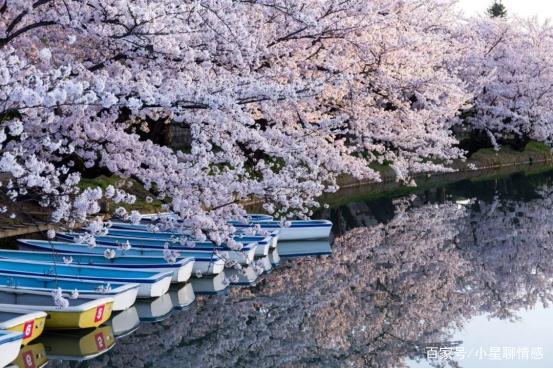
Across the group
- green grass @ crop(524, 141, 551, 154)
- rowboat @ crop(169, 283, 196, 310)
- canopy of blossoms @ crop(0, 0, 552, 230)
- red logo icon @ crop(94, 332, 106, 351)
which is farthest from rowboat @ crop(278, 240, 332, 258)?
green grass @ crop(524, 141, 551, 154)

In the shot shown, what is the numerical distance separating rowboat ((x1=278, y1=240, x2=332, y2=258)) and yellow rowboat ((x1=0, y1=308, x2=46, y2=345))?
7.71 meters

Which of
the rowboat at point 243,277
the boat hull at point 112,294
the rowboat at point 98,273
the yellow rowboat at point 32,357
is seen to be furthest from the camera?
the rowboat at point 243,277

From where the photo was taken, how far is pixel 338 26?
45.1 ft

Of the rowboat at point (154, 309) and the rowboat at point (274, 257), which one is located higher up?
the rowboat at point (274, 257)

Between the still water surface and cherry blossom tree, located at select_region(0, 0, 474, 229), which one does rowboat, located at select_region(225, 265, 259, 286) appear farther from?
cherry blossom tree, located at select_region(0, 0, 474, 229)

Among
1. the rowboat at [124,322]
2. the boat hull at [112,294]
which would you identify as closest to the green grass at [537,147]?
the rowboat at [124,322]

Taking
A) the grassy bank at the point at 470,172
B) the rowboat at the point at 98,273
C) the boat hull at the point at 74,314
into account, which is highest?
the grassy bank at the point at 470,172

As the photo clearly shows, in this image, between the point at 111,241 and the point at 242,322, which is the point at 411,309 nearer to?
the point at 242,322

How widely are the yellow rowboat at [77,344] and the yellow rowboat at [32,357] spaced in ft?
0.27

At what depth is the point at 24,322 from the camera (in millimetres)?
9109

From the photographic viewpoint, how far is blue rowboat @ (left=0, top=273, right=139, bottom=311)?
34.4 ft

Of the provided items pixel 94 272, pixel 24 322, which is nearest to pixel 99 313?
pixel 24 322

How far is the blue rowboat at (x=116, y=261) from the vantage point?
40.4ft

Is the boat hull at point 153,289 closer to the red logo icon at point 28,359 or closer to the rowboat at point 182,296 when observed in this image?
the rowboat at point 182,296
